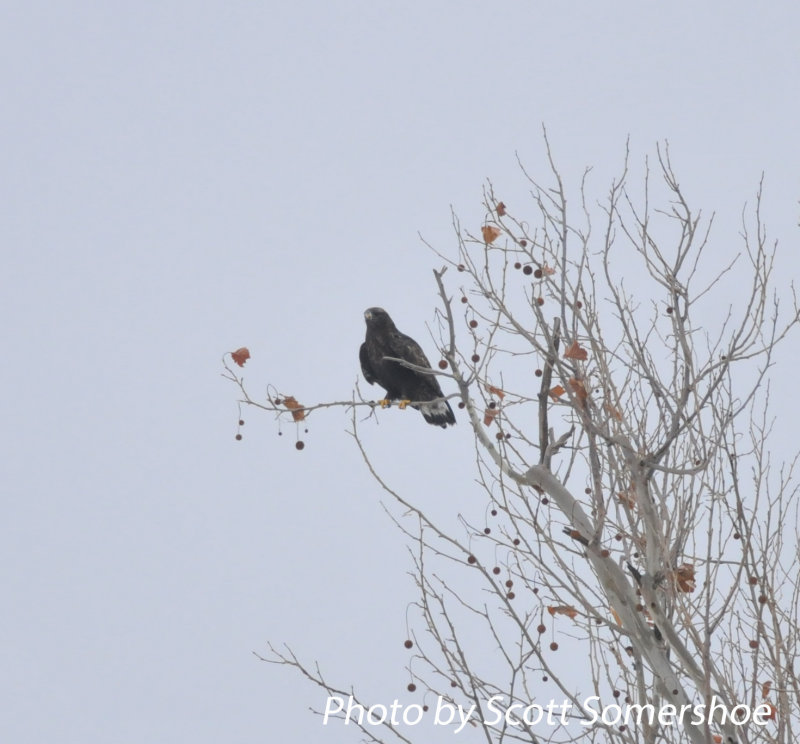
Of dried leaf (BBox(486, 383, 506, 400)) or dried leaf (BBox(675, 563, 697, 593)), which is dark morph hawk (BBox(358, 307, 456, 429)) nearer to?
dried leaf (BBox(486, 383, 506, 400))

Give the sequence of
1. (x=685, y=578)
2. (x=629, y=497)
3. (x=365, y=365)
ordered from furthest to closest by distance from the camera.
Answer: (x=365, y=365) < (x=629, y=497) < (x=685, y=578)

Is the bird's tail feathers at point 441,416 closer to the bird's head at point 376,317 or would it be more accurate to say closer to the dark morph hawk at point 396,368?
the dark morph hawk at point 396,368

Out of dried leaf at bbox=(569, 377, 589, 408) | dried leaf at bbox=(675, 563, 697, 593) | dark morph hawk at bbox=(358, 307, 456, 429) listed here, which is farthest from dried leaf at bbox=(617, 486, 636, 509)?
dark morph hawk at bbox=(358, 307, 456, 429)

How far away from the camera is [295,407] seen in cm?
572

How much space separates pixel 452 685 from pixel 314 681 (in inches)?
25.6

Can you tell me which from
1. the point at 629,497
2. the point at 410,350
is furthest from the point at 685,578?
the point at 410,350

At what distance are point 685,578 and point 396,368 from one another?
15.3 feet

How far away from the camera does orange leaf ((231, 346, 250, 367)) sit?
5.89 meters

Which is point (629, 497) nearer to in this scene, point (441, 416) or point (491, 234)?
point (491, 234)

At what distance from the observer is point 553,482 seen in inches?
186

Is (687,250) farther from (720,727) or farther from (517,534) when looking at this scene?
(720,727)

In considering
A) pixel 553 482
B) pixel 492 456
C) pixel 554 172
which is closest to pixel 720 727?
pixel 553 482

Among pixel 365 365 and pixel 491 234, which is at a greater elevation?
pixel 365 365

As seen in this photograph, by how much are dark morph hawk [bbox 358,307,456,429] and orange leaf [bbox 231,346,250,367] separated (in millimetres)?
2999
